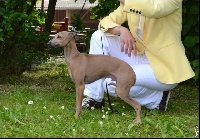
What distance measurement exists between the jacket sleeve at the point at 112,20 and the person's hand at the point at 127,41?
0.15 meters

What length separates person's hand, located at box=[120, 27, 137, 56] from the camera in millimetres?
4062

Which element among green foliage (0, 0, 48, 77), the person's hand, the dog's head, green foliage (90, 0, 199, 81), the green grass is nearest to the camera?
the green grass

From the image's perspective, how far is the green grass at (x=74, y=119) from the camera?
330 cm

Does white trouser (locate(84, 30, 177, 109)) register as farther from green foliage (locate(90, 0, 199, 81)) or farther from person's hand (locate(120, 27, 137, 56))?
green foliage (locate(90, 0, 199, 81))

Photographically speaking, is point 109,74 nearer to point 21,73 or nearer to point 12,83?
point 12,83

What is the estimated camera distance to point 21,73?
7.41 m

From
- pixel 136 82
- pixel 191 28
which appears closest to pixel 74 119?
pixel 136 82

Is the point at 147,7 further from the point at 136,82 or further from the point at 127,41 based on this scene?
the point at 136,82

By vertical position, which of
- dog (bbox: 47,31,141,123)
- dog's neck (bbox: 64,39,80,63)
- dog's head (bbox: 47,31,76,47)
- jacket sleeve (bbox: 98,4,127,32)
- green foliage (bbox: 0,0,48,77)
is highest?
jacket sleeve (bbox: 98,4,127,32)

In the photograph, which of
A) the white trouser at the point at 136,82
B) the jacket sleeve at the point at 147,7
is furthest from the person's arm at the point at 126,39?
the jacket sleeve at the point at 147,7

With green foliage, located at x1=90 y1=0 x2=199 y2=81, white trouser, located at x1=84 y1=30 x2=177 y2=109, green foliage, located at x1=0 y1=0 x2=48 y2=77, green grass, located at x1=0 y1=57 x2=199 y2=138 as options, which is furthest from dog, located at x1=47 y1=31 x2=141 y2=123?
green foliage, located at x1=0 y1=0 x2=48 y2=77

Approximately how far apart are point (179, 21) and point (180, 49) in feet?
0.84

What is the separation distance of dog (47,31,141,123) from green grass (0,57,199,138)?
23 centimetres

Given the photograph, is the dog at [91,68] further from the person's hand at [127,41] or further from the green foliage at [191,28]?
the green foliage at [191,28]
